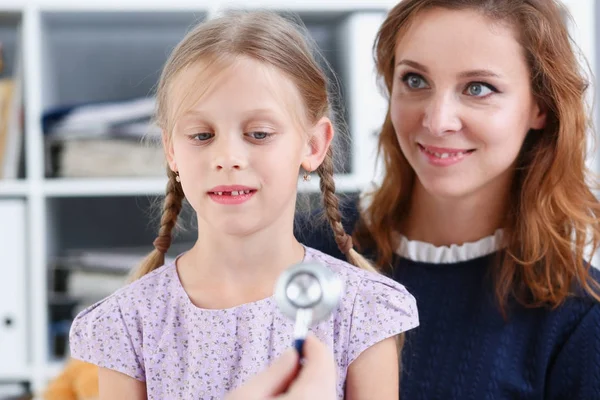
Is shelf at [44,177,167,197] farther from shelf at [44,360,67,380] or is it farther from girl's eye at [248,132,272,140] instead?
girl's eye at [248,132,272,140]

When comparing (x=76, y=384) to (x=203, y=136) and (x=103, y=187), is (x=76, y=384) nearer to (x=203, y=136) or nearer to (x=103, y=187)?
(x=103, y=187)

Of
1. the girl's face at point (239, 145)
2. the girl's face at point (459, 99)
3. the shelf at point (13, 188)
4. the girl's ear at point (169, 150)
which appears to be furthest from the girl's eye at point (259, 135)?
the shelf at point (13, 188)

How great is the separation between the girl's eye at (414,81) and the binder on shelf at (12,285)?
123 centimetres

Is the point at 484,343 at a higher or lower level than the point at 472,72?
lower

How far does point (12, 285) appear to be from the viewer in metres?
2.18

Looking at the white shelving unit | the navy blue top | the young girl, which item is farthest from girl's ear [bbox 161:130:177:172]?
the white shelving unit

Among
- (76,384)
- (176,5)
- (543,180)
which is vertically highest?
(176,5)

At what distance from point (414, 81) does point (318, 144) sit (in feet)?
1.10

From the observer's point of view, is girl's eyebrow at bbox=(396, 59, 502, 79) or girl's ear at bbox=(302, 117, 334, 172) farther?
girl's eyebrow at bbox=(396, 59, 502, 79)

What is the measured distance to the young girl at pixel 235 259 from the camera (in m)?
0.91

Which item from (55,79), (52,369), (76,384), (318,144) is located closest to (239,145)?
(318,144)

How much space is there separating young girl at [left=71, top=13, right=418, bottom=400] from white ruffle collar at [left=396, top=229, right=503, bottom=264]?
0.38m

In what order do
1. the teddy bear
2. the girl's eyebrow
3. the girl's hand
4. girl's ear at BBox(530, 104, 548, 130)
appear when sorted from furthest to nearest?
the teddy bear
girl's ear at BBox(530, 104, 548, 130)
the girl's eyebrow
the girl's hand

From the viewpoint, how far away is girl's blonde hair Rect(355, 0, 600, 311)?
1281 millimetres
